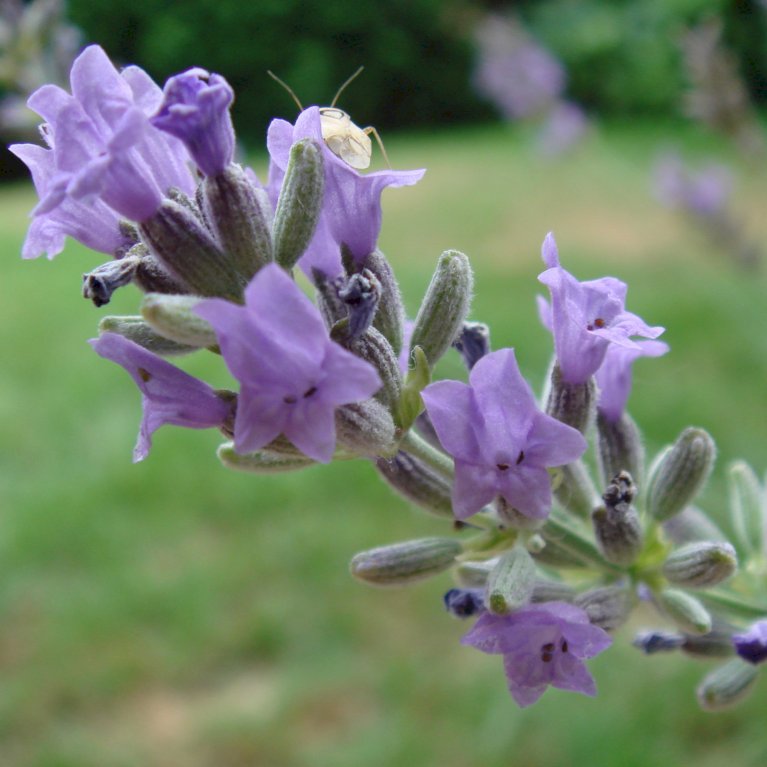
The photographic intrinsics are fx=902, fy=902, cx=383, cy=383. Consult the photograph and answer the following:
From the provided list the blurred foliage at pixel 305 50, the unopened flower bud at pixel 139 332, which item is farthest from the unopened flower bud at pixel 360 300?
the blurred foliage at pixel 305 50

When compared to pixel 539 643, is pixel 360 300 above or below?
above

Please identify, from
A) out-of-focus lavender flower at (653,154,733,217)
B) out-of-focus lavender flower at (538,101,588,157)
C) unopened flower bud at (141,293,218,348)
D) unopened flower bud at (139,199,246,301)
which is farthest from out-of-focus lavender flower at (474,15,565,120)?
unopened flower bud at (141,293,218,348)

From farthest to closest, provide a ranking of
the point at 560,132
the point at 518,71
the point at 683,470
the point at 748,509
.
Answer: the point at 560,132 → the point at 518,71 → the point at 748,509 → the point at 683,470

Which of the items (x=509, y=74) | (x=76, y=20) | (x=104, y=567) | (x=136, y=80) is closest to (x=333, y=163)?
(x=136, y=80)

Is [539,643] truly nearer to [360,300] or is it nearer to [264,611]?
[360,300]

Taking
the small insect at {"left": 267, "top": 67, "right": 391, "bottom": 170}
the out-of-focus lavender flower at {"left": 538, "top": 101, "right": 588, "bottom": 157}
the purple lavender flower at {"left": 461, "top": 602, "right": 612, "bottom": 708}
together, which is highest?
the small insect at {"left": 267, "top": 67, "right": 391, "bottom": 170}

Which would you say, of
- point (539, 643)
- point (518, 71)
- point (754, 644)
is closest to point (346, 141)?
point (539, 643)

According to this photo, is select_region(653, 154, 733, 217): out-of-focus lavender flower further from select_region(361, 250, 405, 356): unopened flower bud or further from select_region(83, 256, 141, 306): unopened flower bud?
select_region(83, 256, 141, 306): unopened flower bud
